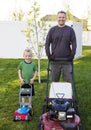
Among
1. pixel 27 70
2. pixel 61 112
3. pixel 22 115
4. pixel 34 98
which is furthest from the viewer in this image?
pixel 34 98

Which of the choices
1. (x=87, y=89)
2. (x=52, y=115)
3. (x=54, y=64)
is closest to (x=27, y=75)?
(x=54, y=64)

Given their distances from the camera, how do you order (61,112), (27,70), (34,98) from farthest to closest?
(34,98)
(27,70)
(61,112)

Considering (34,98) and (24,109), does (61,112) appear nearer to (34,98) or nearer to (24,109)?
(24,109)

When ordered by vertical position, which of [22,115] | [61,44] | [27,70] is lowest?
[22,115]

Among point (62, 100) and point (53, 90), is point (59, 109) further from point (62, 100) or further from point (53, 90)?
point (53, 90)

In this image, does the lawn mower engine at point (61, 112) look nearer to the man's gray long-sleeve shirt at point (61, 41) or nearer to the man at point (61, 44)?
the man at point (61, 44)

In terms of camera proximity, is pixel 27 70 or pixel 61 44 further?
pixel 27 70

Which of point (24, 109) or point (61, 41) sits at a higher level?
point (61, 41)

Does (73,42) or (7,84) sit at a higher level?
(73,42)

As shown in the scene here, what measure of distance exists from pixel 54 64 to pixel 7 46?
1063cm

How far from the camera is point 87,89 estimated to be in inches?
342

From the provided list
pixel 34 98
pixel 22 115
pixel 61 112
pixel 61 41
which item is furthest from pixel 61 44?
pixel 34 98

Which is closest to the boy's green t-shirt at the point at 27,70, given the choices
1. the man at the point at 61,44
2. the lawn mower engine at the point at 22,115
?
the man at the point at 61,44

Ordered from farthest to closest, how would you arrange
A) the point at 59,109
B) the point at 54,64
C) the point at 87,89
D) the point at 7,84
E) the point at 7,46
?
the point at 7,46 → the point at 7,84 → the point at 87,89 → the point at 54,64 → the point at 59,109
